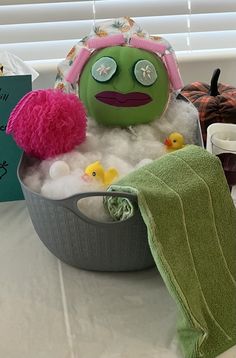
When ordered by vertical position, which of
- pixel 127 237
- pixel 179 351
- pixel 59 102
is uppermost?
pixel 59 102

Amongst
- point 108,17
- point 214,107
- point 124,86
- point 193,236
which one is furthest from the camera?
point 108,17

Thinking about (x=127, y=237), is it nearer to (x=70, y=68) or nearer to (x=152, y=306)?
(x=152, y=306)

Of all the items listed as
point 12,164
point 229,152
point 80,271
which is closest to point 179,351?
point 80,271

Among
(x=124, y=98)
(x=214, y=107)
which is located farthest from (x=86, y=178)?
(x=214, y=107)

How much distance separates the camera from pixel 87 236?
2.31 feet

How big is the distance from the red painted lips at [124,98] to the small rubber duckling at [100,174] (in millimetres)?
121

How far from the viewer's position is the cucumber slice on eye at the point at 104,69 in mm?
815

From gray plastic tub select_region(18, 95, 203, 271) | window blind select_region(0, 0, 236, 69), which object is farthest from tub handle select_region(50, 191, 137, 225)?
window blind select_region(0, 0, 236, 69)

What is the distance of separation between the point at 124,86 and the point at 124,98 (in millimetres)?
18

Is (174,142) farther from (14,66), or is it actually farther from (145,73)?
(14,66)

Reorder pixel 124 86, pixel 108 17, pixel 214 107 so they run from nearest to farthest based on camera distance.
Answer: pixel 124 86 < pixel 214 107 < pixel 108 17

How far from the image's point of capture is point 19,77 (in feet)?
2.79

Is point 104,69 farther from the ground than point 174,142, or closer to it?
farther from the ground

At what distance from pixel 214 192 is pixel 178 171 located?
5 centimetres
